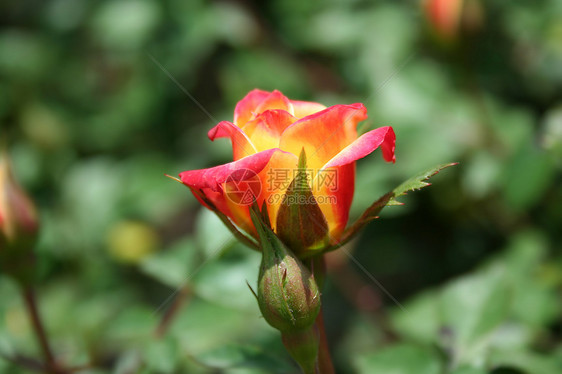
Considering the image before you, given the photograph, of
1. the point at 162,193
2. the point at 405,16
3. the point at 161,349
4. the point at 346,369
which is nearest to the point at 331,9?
the point at 405,16

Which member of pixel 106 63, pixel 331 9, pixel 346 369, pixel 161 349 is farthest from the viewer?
pixel 106 63

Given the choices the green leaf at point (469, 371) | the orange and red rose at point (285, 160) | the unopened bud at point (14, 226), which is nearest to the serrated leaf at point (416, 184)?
the orange and red rose at point (285, 160)

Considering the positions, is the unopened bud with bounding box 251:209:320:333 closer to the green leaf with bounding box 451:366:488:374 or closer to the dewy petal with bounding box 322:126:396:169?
the dewy petal with bounding box 322:126:396:169

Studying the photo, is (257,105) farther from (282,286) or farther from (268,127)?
(282,286)

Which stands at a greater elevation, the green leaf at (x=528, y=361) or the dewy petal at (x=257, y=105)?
the dewy petal at (x=257, y=105)

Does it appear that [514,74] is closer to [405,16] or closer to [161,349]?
[405,16]

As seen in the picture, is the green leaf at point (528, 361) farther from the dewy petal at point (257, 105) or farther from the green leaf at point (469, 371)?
the dewy petal at point (257, 105)
